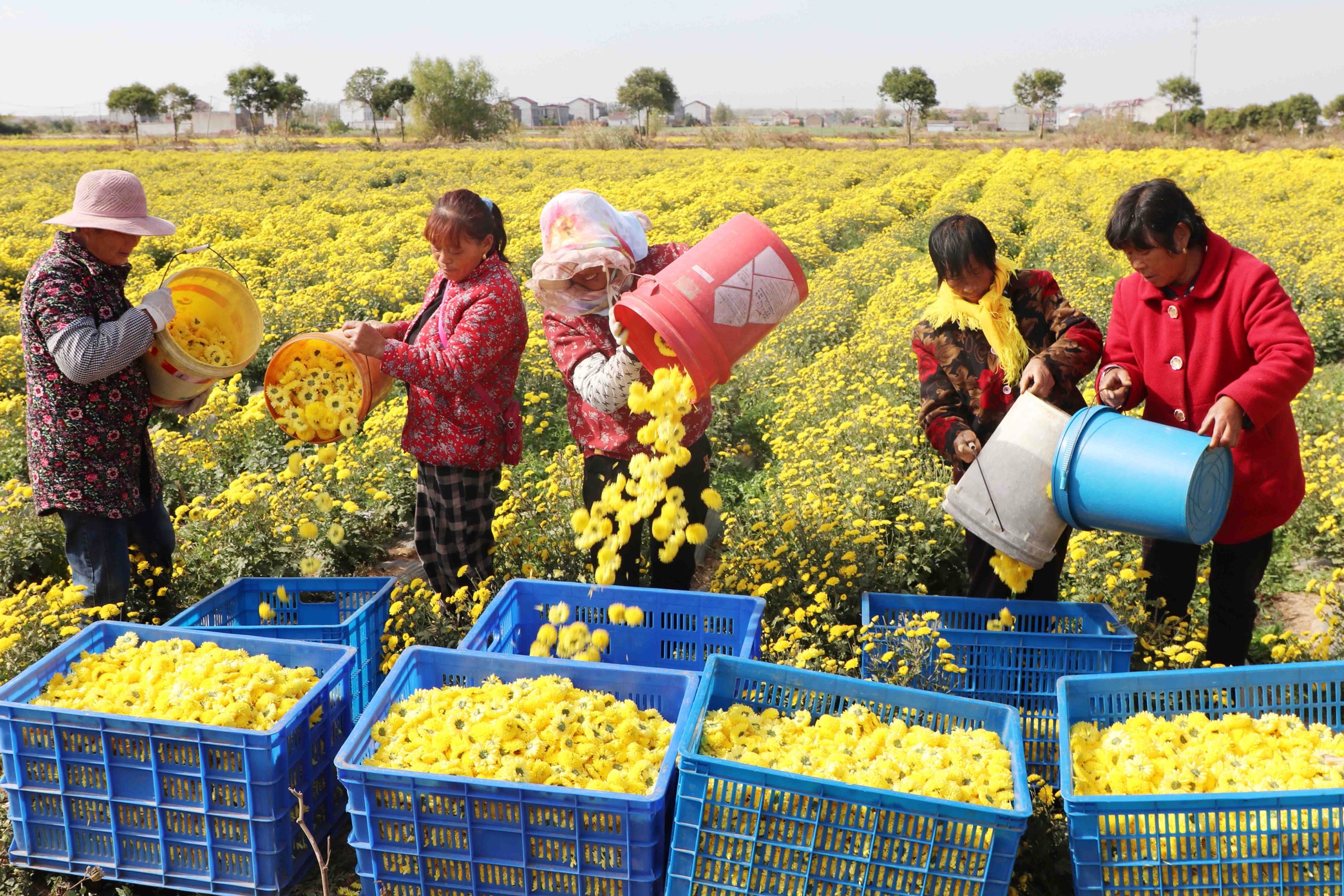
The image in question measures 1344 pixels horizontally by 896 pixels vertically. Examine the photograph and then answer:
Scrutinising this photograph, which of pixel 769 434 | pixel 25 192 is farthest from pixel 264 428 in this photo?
pixel 25 192

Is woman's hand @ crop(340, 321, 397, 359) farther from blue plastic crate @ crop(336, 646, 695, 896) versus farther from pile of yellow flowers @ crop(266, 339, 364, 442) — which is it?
blue plastic crate @ crop(336, 646, 695, 896)

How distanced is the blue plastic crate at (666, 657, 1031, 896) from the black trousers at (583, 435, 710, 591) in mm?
1106

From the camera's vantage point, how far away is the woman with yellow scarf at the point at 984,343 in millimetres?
2543

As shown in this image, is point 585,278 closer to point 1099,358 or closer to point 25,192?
point 1099,358

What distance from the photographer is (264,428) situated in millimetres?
5066

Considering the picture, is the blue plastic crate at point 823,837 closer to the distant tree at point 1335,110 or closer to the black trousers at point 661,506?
the black trousers at point 661,506

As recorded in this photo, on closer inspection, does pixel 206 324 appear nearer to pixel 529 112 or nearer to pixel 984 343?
pixel 984 343

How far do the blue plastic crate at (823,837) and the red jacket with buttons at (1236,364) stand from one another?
3.67 feet

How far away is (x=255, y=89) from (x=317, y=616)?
55313 millimetres

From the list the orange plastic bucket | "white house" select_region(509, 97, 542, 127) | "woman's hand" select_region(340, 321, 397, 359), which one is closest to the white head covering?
"woman's hand" select_region(340, 321, 397, 359)

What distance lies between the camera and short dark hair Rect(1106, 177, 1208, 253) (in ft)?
Answer: 7.62

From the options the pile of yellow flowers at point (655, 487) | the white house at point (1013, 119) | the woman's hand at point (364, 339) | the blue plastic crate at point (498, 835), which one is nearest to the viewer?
the blue plastic crate at point (498, 835)

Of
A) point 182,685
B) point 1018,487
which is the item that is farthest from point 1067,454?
point 182,685

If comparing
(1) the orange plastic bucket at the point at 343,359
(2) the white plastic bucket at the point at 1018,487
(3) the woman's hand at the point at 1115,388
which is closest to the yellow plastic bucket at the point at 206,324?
(1) the orange plastic bucket at the point at 343,359
